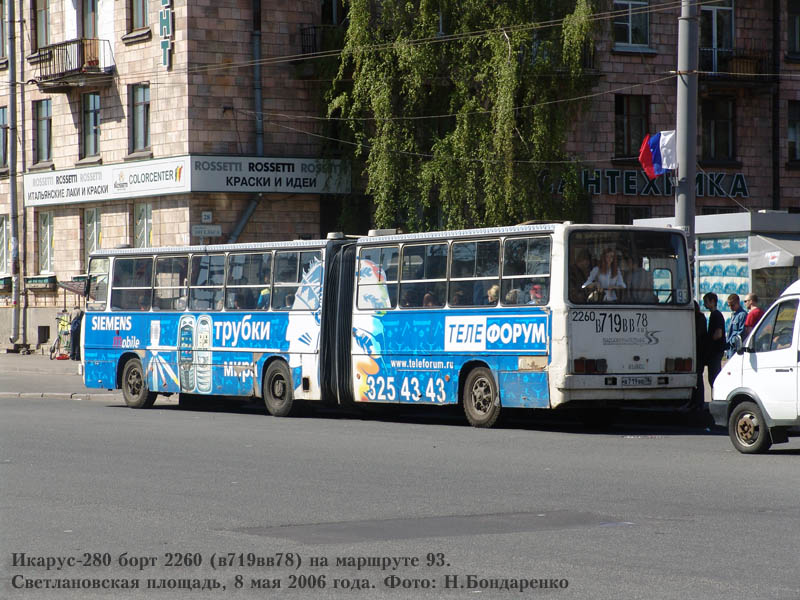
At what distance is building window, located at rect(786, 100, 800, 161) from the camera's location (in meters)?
42.8

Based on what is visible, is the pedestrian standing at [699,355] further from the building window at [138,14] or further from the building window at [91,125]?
the building window at [91,125]

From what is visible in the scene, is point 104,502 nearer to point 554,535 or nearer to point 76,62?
point 554,535

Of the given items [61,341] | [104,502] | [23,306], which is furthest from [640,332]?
[23,306]

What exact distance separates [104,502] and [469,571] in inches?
160

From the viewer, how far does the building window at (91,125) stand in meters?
41.6

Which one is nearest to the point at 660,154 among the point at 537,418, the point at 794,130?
the point at 537,418

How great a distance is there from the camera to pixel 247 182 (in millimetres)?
37844

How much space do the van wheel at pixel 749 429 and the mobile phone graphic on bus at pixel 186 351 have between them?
36.7ft

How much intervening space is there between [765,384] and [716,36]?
28.6m

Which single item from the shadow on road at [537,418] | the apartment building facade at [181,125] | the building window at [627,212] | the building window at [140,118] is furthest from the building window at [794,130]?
the shadow on road at [537,418]

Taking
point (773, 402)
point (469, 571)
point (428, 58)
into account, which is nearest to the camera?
point (469, 571)

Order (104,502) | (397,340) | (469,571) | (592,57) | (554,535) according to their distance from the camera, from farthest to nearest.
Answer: (592,57)
(397,340)
(104,502)
(554,535)
(469,571)

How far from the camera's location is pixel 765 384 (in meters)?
14.8

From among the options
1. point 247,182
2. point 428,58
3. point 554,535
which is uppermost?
point 428,58
